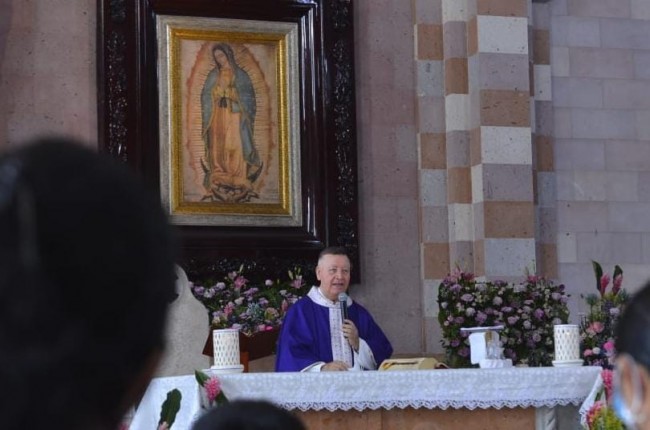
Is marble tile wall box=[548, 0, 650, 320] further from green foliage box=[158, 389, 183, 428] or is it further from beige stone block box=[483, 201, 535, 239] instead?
green foliage box=[158, 389, 183, 428]

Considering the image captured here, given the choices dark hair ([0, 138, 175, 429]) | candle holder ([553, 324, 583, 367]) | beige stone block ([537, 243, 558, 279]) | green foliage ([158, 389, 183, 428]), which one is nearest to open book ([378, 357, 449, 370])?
candle holder ([553, 324, 583, 367])

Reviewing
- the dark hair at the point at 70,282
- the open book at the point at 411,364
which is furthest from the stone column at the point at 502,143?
the dark hair at the point at 70,282

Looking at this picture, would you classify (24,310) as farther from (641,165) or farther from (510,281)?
(641,165)

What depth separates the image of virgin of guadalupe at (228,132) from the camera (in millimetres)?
10016

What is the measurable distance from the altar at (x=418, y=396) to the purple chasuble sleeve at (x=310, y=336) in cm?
144

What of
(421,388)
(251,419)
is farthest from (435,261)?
(251,419)

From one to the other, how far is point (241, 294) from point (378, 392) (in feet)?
9.48

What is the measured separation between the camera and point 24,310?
32.8 inches

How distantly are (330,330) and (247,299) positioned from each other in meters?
0.94

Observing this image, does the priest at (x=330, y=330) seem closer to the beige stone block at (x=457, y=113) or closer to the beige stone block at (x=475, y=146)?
the beige stone block at (x=475, y=146)

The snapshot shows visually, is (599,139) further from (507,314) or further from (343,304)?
(343,304)

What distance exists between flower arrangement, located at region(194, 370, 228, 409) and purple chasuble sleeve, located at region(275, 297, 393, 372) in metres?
1.77

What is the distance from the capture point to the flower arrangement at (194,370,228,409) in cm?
632

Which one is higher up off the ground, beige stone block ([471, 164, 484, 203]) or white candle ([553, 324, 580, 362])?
beige stone block ([471, 164, 484, 203])
